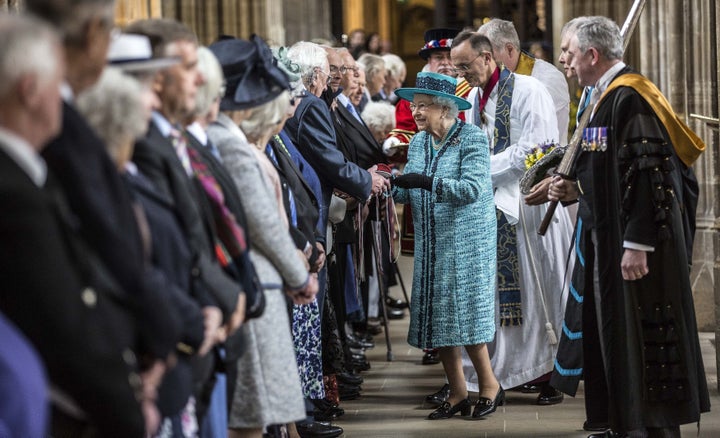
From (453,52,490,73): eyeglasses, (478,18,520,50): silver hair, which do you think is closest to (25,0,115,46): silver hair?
(453,52,490,73): eyeglasses

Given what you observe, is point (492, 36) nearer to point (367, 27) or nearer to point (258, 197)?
point (258, 197)

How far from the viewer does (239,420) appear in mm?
3576

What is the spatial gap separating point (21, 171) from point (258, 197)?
1470mm

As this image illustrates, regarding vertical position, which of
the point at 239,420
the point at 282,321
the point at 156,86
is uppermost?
the point at 156,86

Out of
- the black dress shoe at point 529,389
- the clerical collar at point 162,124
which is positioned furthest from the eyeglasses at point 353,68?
the clerical collar at point 162,124

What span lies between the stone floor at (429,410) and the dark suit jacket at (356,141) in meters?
1.24

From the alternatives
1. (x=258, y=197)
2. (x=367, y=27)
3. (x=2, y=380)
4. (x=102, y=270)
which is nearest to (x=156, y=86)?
(x=258, y=197)

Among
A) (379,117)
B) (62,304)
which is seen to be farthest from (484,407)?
(62,304)

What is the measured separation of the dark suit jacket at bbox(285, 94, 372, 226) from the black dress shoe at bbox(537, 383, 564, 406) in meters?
1.40

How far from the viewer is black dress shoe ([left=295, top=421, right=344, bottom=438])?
17.4 feet

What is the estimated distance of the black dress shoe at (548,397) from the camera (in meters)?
5.98

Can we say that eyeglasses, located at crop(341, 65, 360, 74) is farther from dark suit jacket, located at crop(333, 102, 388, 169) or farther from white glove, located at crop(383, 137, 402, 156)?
white glove, located at crop(383, 137, 402, 156)

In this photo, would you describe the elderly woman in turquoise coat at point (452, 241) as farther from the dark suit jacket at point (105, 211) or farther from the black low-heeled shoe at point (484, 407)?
the dark suit jacket at point (105, 211)

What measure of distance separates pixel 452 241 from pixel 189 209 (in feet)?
9.19
